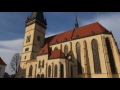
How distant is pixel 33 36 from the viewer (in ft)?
113

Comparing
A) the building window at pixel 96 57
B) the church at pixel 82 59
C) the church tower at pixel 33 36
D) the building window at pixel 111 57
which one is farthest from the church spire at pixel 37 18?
the building window at pixel 111 57

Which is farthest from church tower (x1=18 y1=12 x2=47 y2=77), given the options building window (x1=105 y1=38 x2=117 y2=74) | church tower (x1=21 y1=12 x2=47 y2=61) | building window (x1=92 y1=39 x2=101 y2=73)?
building window (x1=105 y1=38 x2=117 y2=74)

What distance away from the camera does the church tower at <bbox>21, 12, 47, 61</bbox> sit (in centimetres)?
3322

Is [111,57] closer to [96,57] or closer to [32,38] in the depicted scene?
[96,57]

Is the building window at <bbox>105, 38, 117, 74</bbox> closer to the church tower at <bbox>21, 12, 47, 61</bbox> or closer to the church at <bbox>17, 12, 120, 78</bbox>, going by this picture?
the church at <bbox>17, 12, 120, 78</bbox>

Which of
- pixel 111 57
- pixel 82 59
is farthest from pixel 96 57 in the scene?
pixel 82 59

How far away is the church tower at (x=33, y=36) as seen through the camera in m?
33.2

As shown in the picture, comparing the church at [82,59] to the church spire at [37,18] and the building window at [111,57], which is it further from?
the church spire at [37,18]
